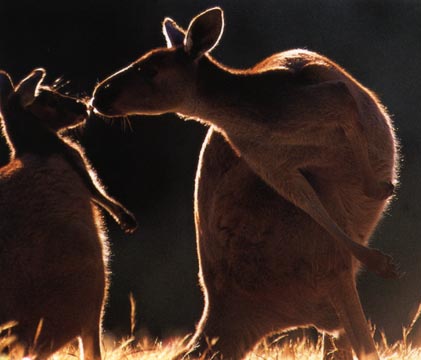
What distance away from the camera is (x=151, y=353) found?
5.90 meters

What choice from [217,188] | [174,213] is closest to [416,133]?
[174,213]

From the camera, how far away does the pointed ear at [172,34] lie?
567 cm

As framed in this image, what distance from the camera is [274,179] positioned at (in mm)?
5305

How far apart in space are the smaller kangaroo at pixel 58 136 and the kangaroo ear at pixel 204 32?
97 centimetres

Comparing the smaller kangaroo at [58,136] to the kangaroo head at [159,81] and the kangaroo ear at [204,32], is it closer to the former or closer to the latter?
the kangaroo head at [159,81]

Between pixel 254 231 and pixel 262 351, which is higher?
pixel 254 231

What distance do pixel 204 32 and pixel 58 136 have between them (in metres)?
1.27

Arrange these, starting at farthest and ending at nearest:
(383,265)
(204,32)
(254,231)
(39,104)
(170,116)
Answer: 1. (170,116)
2. (39,104)
3. (254,231)
4. (204,32)
5. (383,265)

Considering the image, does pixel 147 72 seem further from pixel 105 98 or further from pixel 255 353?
pixel 255 353

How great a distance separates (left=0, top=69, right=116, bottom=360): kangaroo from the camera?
5.14 m

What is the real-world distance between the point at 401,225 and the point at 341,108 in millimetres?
2319

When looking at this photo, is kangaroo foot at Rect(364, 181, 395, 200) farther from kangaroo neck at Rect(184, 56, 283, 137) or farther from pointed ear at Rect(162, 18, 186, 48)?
pointed ear at Rect(162, 18, 186, 48)

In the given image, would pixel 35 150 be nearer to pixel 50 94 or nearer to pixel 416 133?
pixel 50 94

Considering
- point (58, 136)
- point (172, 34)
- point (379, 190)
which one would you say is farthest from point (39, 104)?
point (379, 190)
